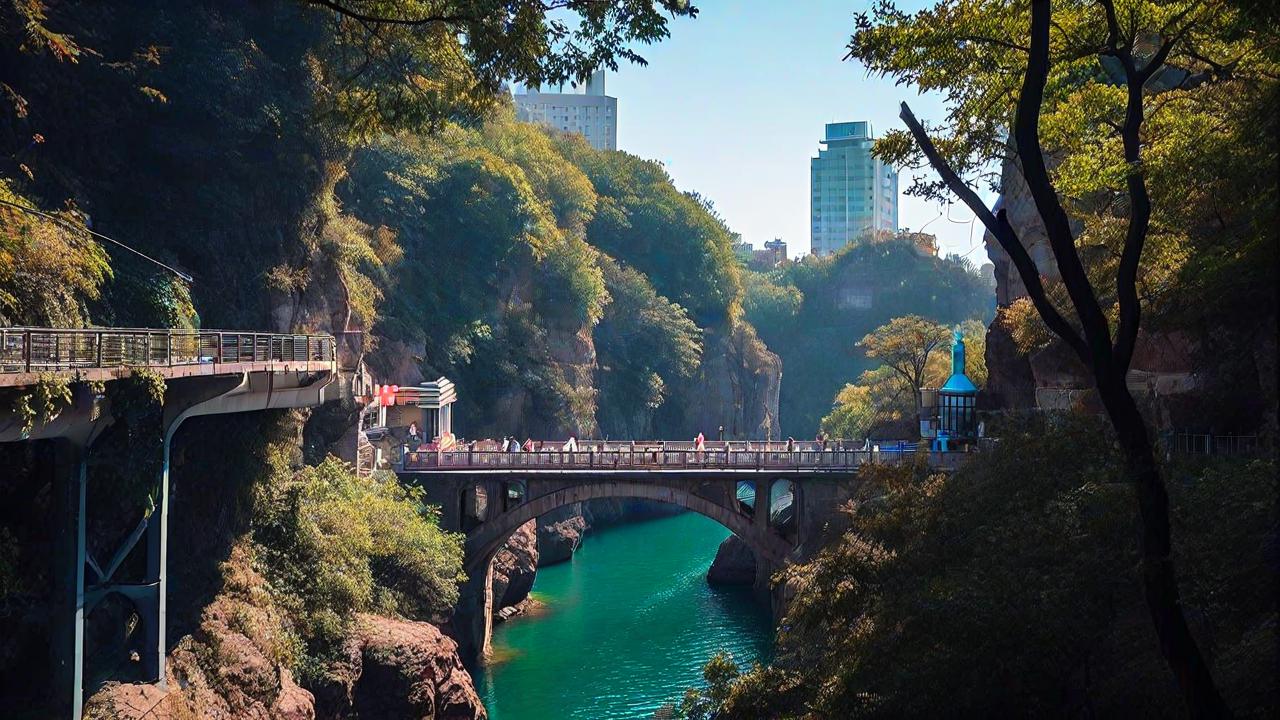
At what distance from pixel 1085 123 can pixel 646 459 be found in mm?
27702

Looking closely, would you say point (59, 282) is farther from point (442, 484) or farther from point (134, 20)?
point (442, 484)

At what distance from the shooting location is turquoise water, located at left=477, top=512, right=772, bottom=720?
36.8 meters

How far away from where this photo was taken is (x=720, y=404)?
86812 millimetres

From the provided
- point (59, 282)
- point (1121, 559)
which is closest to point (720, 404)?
point (59, 282)

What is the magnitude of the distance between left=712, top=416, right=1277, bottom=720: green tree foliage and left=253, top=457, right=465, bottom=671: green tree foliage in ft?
47.6

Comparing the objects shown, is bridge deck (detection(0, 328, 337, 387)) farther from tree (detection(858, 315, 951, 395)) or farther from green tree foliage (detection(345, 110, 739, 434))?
tree (detection(858, 315, 951, 395))

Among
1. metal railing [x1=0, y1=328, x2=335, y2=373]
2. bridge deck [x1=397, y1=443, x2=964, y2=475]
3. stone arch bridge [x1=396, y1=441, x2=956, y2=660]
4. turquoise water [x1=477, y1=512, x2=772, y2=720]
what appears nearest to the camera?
metal railing [x1=0, y1=328, x2=335, y2=373]

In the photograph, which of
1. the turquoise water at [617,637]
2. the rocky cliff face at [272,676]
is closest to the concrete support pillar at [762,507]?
the turquoise water at [617,637]

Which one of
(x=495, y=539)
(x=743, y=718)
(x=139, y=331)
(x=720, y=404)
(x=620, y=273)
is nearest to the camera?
(x=743, y=718)

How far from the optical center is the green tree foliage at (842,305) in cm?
11925

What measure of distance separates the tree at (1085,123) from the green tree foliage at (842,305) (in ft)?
334

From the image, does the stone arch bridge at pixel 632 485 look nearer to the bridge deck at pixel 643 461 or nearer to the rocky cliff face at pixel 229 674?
the bridge deck at pixel 643 461

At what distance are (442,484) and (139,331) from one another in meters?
21.0

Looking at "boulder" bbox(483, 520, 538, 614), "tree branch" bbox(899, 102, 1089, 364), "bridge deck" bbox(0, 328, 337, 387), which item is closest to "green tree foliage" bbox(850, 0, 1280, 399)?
"tree branch" bbox(899, 102, 1089, 364)
